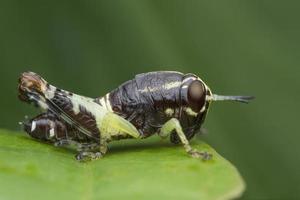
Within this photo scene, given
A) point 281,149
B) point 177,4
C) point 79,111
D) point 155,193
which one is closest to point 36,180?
point 155,193

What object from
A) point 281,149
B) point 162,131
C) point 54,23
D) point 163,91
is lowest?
point 281,149

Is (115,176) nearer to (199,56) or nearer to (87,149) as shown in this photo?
(87,149)

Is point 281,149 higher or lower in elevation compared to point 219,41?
lower

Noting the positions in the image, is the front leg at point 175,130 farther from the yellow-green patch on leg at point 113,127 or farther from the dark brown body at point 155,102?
the yellow-green patch on leg at point 113,127

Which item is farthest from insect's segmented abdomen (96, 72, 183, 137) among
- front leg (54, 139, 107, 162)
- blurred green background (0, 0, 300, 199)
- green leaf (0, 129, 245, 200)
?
blurred green background (0, 0, 300, 199)

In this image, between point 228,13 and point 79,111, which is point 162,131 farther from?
point 228,13

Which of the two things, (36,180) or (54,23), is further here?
(54,23)

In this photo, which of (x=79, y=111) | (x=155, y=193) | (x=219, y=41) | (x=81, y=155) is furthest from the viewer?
(x=219, y=41)
